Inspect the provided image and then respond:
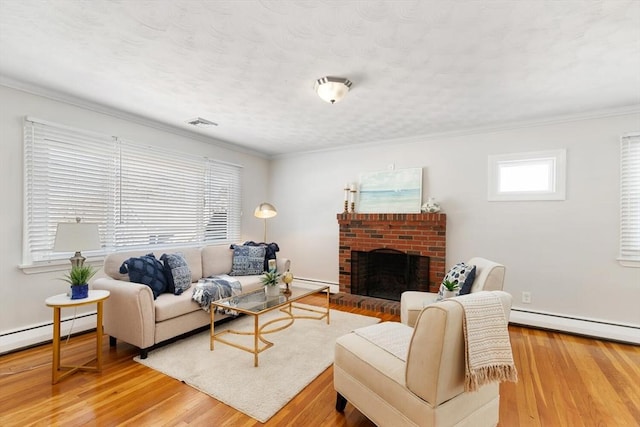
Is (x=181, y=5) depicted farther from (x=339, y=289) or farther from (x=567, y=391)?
(x=339, y=289)

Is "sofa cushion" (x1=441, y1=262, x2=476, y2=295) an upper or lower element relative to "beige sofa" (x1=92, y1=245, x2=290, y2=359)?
upper

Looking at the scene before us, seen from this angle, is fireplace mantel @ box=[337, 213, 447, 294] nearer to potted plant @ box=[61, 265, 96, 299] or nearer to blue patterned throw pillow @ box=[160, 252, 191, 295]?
blue patterned throw pillow @ box=[160, 252, 191, 295]

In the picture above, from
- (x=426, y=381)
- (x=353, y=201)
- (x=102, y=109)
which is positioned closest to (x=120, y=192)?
(x=102, y=109)

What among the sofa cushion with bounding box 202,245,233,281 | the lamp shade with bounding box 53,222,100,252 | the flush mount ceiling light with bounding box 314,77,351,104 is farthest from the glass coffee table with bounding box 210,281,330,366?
the flush mount ceiling light with bounding box 314,77,351,104

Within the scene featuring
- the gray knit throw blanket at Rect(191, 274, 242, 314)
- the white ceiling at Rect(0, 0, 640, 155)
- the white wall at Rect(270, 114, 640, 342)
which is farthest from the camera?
the white wall at Rect(270, 114, 640, 342)

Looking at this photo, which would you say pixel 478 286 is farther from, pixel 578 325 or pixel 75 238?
pixel 75 238

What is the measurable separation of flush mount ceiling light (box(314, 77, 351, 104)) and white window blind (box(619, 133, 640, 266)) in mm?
3053

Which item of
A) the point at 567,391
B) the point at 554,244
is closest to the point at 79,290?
the point at 567,391

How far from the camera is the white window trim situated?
11.1 feet

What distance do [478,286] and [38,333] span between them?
158 inches

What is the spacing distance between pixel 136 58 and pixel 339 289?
12.5 feet

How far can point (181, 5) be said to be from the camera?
1.65 meters

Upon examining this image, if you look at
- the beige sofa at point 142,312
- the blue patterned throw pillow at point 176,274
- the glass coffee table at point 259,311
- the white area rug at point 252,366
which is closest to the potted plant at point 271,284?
the glass coffee table at point 259,311

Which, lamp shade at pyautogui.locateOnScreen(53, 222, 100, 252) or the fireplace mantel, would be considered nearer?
lamp shade at pyautogui.locateOnScreen(53, 222, 100, 252)
